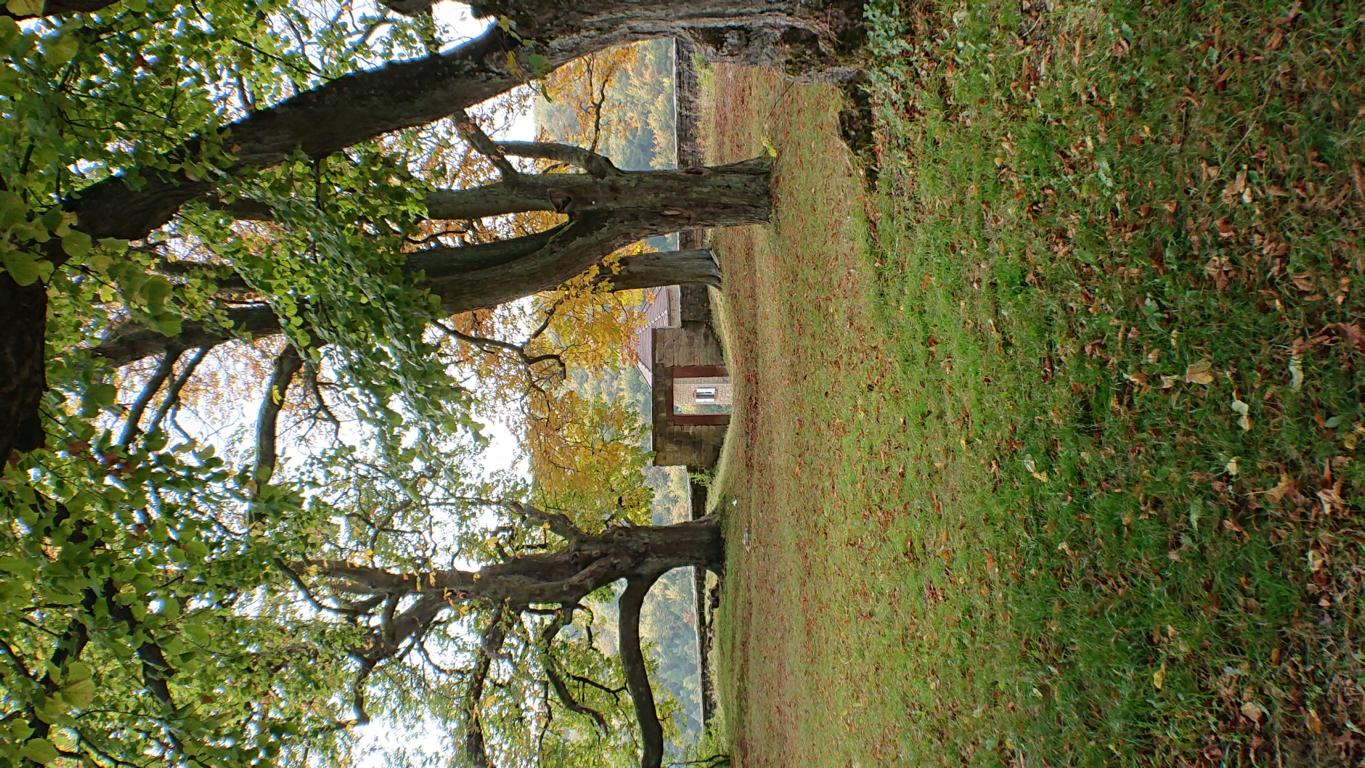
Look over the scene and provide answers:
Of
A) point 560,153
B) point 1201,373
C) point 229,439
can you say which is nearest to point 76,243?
point 1201,373

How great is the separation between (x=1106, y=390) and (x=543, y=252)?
6.76 meters

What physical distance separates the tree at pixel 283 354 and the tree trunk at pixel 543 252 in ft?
0.11

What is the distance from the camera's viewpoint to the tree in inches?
158

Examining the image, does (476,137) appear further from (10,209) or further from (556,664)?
(556,664)

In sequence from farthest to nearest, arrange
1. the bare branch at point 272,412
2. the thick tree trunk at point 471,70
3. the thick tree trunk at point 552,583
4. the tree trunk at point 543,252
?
1. the thick tree trunk at point 552,583
2. the bare branch at point 272,412
3. the tree trunk at point 543,252
4. the thick tree trunk at point 471,70

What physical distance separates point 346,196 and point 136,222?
1503 millimetres

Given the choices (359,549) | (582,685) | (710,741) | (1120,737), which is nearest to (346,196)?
(1120,737)

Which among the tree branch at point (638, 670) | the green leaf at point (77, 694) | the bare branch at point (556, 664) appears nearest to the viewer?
the green leaf at point (77, 694)

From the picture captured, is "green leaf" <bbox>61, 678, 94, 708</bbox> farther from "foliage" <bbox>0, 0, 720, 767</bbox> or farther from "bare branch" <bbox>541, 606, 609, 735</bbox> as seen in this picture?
"bare branch" <bbox>541, 606, 609, 735</bbox>

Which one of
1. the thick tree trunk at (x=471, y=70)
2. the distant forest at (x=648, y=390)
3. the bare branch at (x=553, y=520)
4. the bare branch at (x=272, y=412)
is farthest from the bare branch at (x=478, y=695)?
the distant forest at (x=648, y=390)

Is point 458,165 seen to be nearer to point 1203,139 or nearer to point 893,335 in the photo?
point 893,335

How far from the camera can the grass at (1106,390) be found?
395cm

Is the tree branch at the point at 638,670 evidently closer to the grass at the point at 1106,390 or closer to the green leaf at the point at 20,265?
the grass at the point at 1106,390

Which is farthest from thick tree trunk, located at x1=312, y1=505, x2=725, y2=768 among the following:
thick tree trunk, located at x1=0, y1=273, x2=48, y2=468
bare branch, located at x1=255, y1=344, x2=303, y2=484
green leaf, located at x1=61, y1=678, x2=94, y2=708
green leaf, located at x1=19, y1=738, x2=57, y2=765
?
green leaf, located at x1=19, y1=738, x2=57, y2=765
